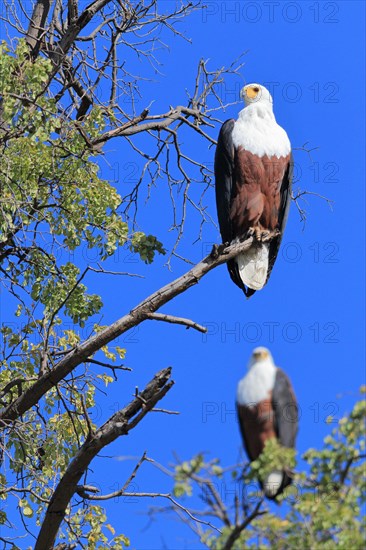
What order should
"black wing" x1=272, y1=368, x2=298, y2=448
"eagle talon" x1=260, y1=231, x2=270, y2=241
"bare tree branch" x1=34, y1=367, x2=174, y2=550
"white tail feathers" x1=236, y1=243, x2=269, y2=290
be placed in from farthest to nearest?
"eagle talon" x1=260, y1=231, x2=270, y2=241, "white tail feathers" x1=236, y1=243, x2=269, y2=290, "bare tree branch" x1=34, y1=367, x2=174, y2=550, "black wing" x1=272, y1=368, x2=298, y2=448

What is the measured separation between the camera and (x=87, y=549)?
24.9ft

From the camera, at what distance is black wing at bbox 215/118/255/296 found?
24.8 ft

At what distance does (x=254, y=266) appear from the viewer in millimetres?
7352

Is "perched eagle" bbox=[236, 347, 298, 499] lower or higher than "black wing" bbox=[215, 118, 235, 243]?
lower

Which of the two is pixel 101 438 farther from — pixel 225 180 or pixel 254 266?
pixel 225 180

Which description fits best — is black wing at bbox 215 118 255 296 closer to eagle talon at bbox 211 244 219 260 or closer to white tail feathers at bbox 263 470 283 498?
eagle talon at bbox 211 244 219 260

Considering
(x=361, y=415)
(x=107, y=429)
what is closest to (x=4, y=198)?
(x=107, y=429)

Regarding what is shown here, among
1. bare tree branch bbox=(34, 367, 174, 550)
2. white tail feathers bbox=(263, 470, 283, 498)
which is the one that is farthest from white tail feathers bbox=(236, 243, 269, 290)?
white tail feathers bbox=(263, 470, 283, 498)

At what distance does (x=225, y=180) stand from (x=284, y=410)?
2905mm

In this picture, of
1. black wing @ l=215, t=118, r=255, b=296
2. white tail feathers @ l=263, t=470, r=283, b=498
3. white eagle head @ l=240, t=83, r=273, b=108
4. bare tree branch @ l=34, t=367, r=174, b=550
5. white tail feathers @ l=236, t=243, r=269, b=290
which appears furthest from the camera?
white eagle head @ l=240, t=83, r=273, b=108

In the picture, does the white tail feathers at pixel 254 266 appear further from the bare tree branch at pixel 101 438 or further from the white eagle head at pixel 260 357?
the white eagle head at pixel 260 357

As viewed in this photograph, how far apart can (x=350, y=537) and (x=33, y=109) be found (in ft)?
13.5

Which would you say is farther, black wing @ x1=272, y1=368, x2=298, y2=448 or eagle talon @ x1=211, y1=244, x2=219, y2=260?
eagle talon @ x1=211, y1=244, x2=219, y2=260

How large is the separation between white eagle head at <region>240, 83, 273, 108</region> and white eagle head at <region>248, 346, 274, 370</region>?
120 inches
